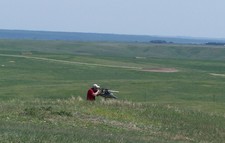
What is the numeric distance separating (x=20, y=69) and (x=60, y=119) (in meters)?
54.1

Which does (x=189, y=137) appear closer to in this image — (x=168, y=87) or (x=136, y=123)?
(x=136, y=123)

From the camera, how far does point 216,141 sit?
2227cm

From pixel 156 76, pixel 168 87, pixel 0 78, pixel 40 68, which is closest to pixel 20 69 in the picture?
pixel 40 68

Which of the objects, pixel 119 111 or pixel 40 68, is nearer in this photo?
pixel 119 111

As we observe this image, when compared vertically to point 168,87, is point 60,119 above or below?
above

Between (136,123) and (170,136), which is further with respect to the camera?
(136,123)

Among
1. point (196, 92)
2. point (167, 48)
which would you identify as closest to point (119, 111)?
point (196, 92)

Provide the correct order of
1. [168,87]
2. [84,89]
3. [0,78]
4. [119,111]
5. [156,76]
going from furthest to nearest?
[156,76]
[0,78]
[168,87]
[84,89]
[119,111]

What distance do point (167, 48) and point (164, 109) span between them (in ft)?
426

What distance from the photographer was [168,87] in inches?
2244

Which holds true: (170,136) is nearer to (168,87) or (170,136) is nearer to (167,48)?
(168,87)

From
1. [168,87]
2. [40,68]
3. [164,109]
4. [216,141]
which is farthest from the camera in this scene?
[40,68]

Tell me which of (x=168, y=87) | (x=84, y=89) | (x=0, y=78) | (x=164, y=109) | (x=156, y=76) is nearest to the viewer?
(x=164, y=109)

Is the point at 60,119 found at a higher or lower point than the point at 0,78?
higher
